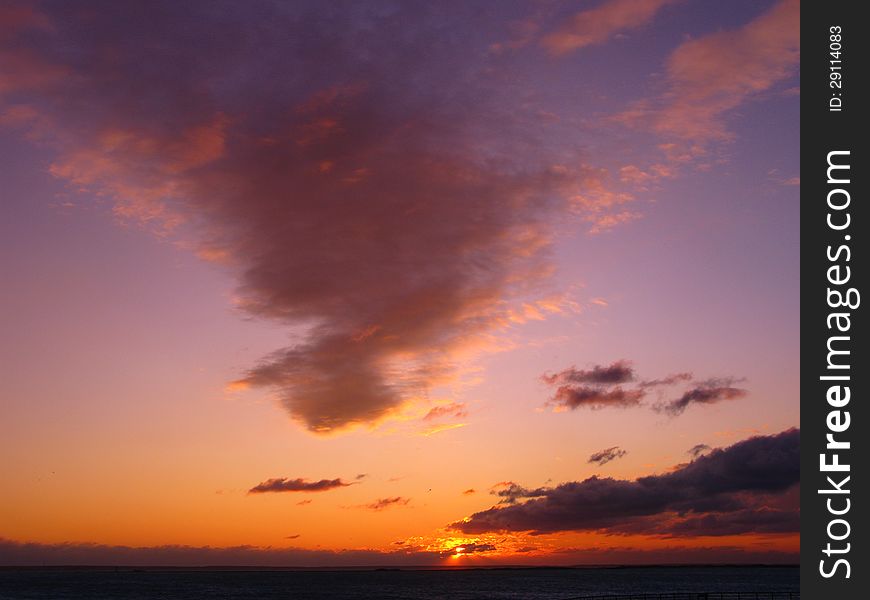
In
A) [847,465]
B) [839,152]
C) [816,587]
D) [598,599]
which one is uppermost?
[839,152]

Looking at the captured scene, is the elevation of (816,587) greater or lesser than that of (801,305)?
lesser

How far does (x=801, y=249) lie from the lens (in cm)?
2842

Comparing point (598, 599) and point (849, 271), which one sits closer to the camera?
point (849, 271)

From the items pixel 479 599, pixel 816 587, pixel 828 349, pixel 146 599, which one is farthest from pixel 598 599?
pixel 146 599

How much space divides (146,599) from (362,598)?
5309 cm

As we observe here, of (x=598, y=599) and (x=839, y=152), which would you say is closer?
(x=839, y=152)

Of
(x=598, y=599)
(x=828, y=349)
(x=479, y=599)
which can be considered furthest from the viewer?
(x=479, y=599)

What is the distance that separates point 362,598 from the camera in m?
197

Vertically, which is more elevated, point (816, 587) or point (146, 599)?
point (816, 587)

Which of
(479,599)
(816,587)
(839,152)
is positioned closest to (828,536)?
(816,587)

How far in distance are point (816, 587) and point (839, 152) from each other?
51.0ft

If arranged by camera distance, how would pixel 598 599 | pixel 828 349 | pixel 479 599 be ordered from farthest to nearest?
1. pixel 479 599
2. pixel 598 599
3. pixel 828 349

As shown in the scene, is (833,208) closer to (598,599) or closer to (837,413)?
(837,413)

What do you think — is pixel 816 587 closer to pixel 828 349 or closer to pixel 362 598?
pixel 828 349
